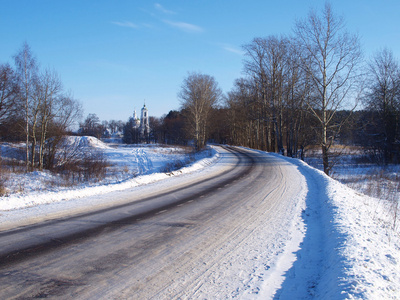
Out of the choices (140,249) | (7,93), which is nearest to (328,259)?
(140,249)

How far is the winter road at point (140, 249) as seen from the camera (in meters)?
3.39

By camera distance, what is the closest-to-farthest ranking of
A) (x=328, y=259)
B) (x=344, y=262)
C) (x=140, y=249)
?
(x=344, y=262) < (x=328, y=259) < (x=140, y=249)

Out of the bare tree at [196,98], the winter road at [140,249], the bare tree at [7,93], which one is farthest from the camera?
the bare tree at [196,98]

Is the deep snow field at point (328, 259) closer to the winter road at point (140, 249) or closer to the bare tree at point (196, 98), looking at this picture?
the winter road at point (140, 249)

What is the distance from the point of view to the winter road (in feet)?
11.1

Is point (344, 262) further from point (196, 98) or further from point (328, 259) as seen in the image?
point (196, 98)

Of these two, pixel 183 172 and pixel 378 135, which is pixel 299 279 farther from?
pixel 378 135

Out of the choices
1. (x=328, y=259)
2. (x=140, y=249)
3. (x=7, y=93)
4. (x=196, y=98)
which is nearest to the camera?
(x=328, y=259)

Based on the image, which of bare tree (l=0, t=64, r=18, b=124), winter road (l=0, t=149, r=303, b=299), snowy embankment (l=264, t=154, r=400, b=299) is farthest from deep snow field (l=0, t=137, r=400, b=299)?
bare tree (l=0, t=64, r=18, b=124)

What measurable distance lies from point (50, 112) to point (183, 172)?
1568 cm

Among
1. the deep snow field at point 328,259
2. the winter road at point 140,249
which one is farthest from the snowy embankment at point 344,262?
the winter road at point 140,249

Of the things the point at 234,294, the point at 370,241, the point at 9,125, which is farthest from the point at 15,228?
the point at 9,125

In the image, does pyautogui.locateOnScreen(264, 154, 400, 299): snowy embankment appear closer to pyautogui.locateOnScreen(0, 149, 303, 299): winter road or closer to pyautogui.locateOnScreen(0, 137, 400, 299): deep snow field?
pyautogui.locateOnScreen(0, 137, 400, 299): deep snow field

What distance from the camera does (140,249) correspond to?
4637mm
